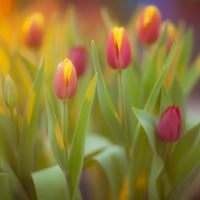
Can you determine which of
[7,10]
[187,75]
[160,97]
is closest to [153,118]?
[160,97]

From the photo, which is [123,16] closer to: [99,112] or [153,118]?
[99,112]

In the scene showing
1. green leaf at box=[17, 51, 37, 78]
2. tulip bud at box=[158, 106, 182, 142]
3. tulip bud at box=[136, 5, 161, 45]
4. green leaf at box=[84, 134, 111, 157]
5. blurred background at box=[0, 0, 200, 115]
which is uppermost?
blurred background at box=[0, 0, 200, 115]

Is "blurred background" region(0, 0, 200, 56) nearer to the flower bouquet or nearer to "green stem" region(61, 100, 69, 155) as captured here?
the flower bouquet

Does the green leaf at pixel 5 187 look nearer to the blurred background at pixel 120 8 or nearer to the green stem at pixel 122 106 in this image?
the green stem at pixel 122 106

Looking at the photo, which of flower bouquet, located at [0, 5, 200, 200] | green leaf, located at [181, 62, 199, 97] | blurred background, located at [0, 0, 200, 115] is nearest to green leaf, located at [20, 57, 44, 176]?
flower bouquet, located at [0, 5, 200, 200]

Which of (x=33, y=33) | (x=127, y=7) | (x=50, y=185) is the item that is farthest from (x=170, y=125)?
(x=127, y=7)
